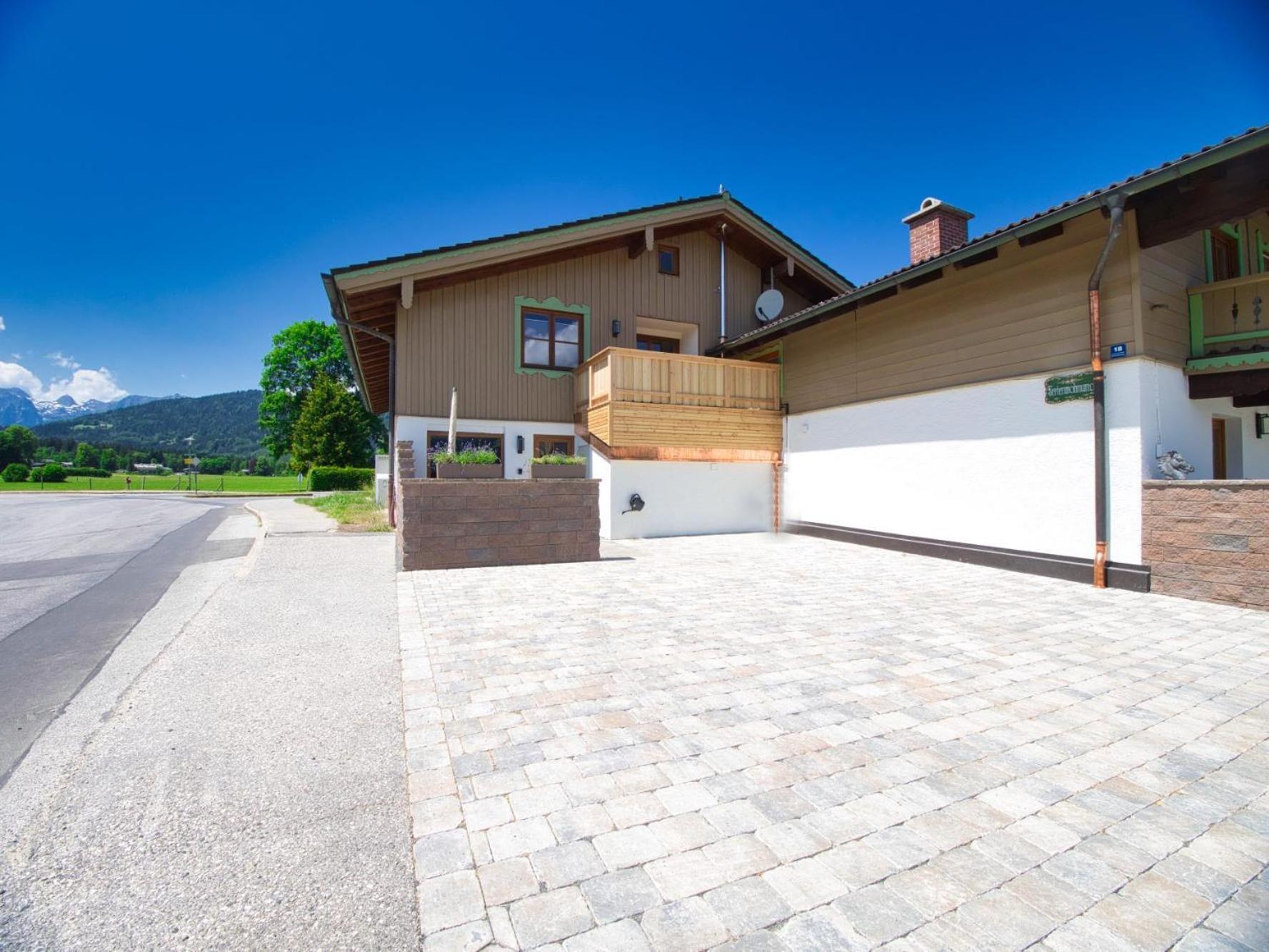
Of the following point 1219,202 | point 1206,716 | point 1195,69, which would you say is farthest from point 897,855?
point 1195,69

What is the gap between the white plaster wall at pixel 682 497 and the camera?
1170cm

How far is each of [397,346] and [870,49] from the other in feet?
39.4

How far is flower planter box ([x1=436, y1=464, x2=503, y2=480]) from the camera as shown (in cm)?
810

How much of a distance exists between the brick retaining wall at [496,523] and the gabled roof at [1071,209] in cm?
622

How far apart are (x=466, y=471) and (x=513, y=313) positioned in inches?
229

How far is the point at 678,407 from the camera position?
1198 centimetres

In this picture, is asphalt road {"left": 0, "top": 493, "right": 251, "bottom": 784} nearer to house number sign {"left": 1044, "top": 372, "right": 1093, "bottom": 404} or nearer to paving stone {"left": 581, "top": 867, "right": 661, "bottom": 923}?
paving stone {"left": 581, "top": 867, "right": 661, "bottom": 923}

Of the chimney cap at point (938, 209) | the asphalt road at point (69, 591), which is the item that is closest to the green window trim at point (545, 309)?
the asphalt road at point (69, 591)

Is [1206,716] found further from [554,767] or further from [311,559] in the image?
[311,559]

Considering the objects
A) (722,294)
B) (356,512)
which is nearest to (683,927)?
(722,294)

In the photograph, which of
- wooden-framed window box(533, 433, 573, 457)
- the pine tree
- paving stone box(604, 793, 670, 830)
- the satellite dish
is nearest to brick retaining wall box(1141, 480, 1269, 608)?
paving stone box(604, 793, 670, 830)

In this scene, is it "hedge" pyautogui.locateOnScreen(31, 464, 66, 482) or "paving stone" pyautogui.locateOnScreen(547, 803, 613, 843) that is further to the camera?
"hedge" pyautogui.locateOnScreen(31, 464, 66, 482)

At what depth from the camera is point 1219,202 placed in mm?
6348

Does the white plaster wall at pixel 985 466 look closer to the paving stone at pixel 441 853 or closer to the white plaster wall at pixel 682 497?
the white plaster wall at pixel 682 497
